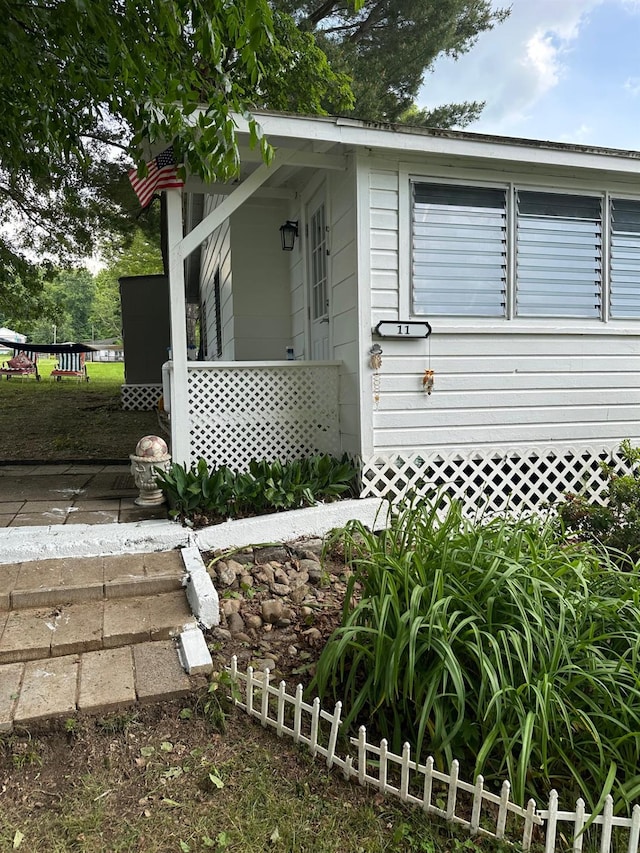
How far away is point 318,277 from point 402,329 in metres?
1.65

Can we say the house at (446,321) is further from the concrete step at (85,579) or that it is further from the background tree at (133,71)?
the concrete step at (85,579)

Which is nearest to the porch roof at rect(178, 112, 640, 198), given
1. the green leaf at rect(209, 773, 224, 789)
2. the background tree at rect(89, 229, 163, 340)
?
the green leaf at rect(209, 773, 224, 789)

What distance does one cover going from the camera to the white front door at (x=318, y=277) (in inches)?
220

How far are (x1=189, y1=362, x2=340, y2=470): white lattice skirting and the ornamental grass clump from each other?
94.8 inches

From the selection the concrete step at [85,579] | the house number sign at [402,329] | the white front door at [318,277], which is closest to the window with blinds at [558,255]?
the house number sign at [402,329]

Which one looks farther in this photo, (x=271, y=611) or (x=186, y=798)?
(x=271, y=611)

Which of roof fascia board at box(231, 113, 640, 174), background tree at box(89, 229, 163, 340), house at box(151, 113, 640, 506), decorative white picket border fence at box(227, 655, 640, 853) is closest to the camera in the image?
decorative white picket border fence at box(227, 655, 640, 853)

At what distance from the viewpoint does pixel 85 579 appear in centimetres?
316

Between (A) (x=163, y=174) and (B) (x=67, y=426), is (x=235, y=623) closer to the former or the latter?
(A) (x=163, y=174)

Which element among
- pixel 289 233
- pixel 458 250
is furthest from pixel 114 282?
pixel 458 250

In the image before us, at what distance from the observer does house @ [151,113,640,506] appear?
4574 mm

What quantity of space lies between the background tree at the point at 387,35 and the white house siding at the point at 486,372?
8.71 meters

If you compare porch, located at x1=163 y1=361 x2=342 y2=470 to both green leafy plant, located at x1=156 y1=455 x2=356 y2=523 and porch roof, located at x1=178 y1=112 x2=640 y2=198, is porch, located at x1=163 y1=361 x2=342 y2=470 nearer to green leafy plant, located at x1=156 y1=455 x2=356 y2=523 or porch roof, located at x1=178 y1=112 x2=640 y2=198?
green leafy plant, located at x1=156 y1=455 x2=356 y2=523

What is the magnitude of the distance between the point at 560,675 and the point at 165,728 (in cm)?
157
